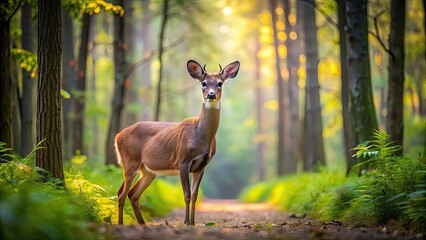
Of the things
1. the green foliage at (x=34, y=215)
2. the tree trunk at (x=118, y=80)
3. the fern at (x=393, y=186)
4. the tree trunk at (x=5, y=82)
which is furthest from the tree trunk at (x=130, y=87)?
the fern at (x=393, y=186)

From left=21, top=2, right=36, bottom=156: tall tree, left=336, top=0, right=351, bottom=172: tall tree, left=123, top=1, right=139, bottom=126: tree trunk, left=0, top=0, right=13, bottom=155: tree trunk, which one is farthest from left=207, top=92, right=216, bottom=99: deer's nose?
left=123, top=1, right=139, bottom=126: tree trunk

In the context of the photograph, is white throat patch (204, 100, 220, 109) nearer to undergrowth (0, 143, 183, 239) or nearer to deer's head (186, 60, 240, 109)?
deer's head (186, 60, 240, 109)

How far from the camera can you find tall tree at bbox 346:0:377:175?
425 inches

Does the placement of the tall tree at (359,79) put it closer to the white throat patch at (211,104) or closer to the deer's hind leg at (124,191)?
the white throat patch at (211,104)

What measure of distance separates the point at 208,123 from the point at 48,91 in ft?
9.17

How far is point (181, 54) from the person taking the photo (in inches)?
1431

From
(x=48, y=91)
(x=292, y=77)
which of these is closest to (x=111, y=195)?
(x=48, y=91)

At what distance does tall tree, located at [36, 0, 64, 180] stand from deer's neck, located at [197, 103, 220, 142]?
247 cm

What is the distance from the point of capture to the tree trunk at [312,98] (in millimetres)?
17328

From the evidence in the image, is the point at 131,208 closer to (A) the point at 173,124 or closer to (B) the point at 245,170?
(A) the point at 173,124

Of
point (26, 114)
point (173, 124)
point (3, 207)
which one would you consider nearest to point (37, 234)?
point (3, 207)

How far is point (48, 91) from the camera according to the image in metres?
8.38

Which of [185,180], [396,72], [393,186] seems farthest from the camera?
[396,72]

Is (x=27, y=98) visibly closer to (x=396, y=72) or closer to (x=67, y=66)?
(x=67, y=66)
